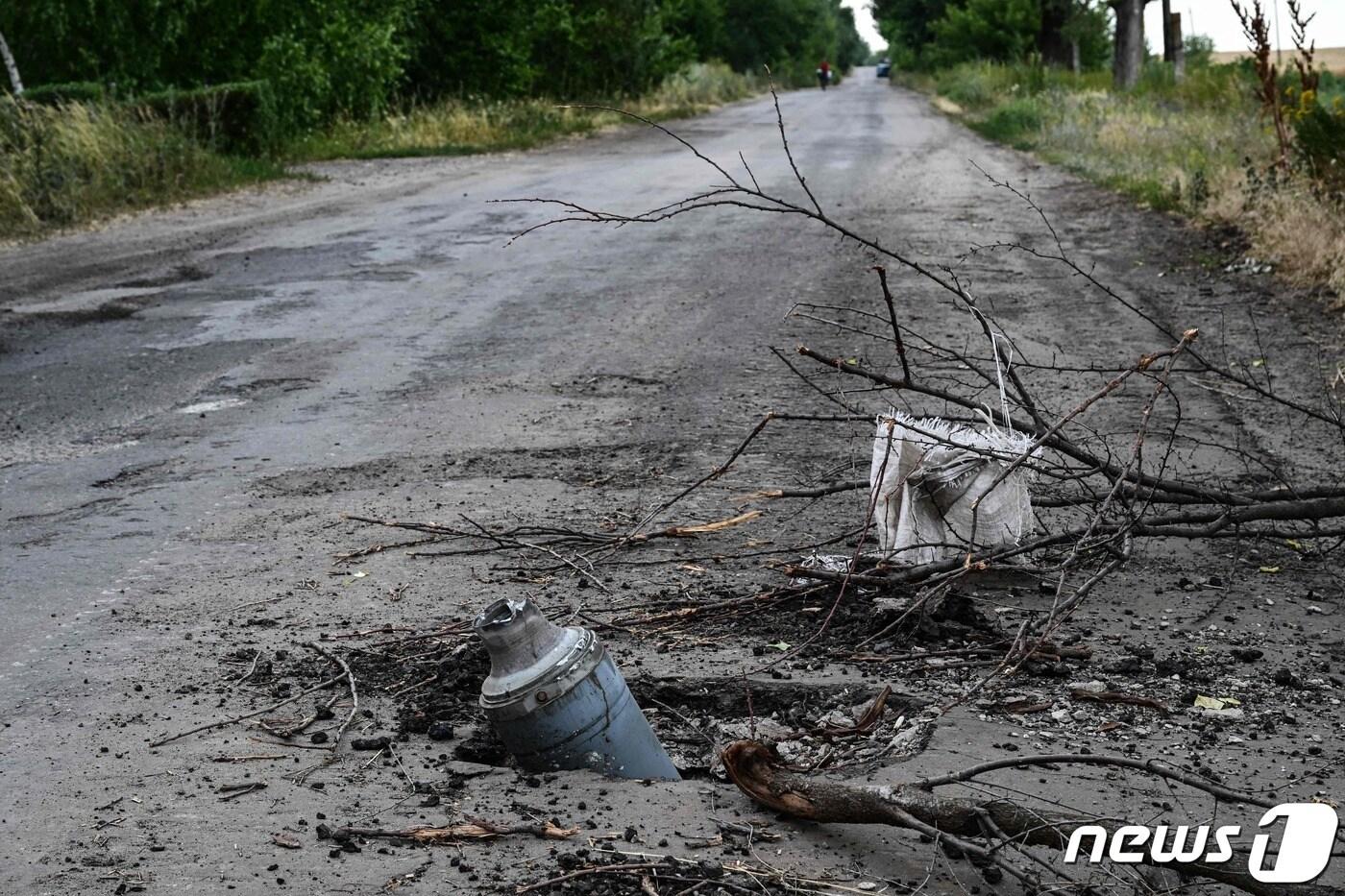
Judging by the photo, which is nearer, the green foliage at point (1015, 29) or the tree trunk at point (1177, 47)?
the tree trunk at point (1177, 47)

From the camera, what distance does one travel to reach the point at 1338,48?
50594 millimetres

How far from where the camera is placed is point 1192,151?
47.5 feet

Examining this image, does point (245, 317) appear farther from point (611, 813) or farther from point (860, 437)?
point (611, 813)

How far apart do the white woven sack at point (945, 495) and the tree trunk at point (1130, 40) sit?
29.4 m

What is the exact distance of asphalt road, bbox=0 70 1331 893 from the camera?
3.13 m

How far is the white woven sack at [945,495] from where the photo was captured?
4.10 meters

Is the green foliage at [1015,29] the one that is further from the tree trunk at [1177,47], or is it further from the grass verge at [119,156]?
the grass verge at [119,156]

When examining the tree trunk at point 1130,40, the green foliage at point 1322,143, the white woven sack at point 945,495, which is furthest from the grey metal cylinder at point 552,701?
the tree trunk at point 1130,40

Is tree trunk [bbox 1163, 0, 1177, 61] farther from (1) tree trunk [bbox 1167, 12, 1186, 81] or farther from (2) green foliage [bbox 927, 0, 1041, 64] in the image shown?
(2) green foliage [bbox 927, 0, 1041, 64]

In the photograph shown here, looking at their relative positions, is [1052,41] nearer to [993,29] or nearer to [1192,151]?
[993,29]

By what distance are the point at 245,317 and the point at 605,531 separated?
4670 millimetres

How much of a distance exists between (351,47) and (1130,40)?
18009 millimetres

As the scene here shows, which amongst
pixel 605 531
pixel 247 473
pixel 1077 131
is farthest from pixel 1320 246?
pixel 1077 131

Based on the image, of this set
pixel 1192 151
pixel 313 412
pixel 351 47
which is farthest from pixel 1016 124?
pixel 313 412
